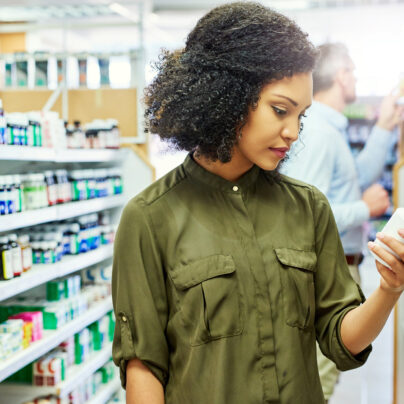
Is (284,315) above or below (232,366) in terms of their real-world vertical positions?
above

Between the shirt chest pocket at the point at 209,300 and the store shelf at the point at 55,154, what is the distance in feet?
4.96

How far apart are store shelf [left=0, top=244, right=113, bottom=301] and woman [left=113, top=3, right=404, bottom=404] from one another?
4.36 ft

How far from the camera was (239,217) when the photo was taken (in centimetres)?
143

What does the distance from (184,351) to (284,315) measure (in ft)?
0.78

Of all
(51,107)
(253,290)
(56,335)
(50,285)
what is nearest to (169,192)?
(253,290)

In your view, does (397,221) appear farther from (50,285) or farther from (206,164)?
(50,285)

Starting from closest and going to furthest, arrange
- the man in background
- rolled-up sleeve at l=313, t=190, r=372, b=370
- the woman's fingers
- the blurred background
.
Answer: the woman's fingers, rolled-up sleeve at l=313, t=190, r=372, b=370, the man in background, the blurred background

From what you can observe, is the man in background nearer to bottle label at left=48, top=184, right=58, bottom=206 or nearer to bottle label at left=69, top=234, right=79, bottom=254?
bottle label at left=48, top=184, right=58, bottom=206

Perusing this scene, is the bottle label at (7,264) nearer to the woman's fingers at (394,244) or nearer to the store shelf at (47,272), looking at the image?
the store shelf at (47,272)

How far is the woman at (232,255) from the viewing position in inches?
52.9

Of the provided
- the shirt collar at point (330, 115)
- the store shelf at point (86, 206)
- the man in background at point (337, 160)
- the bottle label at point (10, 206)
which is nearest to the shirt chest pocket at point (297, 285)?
the man in background at point (337, 160)

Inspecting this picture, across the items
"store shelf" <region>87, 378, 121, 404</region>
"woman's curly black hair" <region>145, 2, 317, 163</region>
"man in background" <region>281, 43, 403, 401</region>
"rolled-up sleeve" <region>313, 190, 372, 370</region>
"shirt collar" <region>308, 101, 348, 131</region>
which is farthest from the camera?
"store shelf" <region>87, 378, 121, 404</region>

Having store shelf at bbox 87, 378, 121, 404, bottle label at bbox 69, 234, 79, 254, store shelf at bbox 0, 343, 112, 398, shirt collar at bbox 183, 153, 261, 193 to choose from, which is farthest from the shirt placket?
store shelf at bbox 87, 378, 121, 404

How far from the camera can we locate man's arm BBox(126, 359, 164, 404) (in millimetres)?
1385
